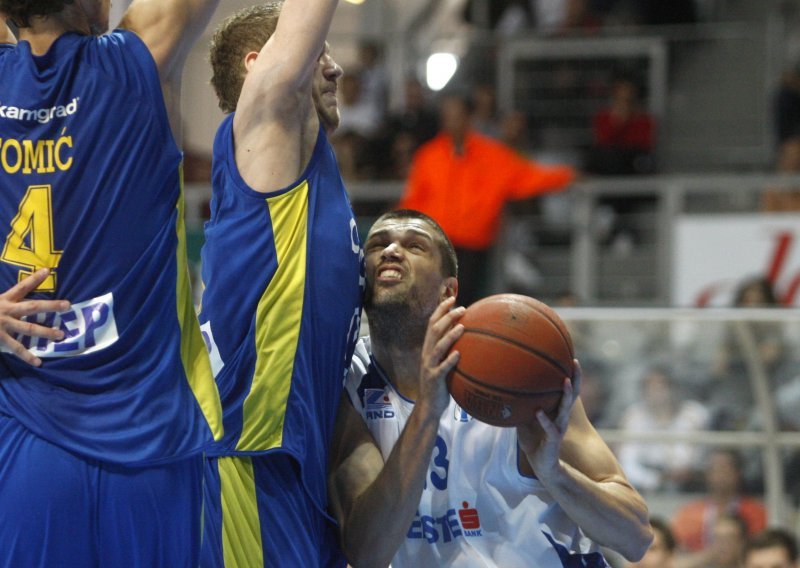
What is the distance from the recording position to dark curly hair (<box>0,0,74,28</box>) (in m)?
3.01

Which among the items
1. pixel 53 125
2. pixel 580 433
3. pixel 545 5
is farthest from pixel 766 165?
pixel 53 125

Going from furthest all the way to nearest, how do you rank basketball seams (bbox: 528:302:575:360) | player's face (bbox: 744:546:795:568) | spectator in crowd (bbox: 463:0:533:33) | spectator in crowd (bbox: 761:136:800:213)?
1. spectator in crowd (bbox: 463:0:533:33)
2. spectator in crowd (bbox: 761:136:800:213)
3. player's face (bbox: 744:546:795:568)
4. basketball seams (bbox: 528:302:575:360)

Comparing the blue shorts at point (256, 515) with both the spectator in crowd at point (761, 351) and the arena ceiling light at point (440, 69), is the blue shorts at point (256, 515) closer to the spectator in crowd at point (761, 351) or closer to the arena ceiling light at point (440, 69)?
the spectator in crowd at point (761, 351)

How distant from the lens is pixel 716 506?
7.87m

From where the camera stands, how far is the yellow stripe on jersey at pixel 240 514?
3.59 meters

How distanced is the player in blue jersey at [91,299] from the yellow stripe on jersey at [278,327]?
1.65ft

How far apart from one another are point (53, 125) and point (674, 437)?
19.0ft

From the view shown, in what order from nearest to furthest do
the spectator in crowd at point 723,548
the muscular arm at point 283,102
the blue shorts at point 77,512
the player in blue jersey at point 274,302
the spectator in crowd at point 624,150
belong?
the blue shorts at point 77,512 → the muscular arm at point 283,102 → the player in blue jersey at point 274,302 → the spectator in crowd at point 723,548 → the spectator in crowd at point 624,150

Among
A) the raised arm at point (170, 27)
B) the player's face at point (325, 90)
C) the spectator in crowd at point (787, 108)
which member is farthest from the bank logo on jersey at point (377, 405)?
the spectator in crowd at point (787, 108)

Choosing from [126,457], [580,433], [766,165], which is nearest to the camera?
[126,457]

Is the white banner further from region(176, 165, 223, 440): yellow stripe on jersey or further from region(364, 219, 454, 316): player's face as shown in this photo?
region(176, 165, 223, 440): yellow stripe on jersey

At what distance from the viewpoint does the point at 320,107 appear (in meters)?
3.86

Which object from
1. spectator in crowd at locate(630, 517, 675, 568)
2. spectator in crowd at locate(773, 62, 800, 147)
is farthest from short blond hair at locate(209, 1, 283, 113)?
spectator in crowd at locate(773, 62, 800, 147)

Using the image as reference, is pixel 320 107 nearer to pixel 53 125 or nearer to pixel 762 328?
pixel 53 125
